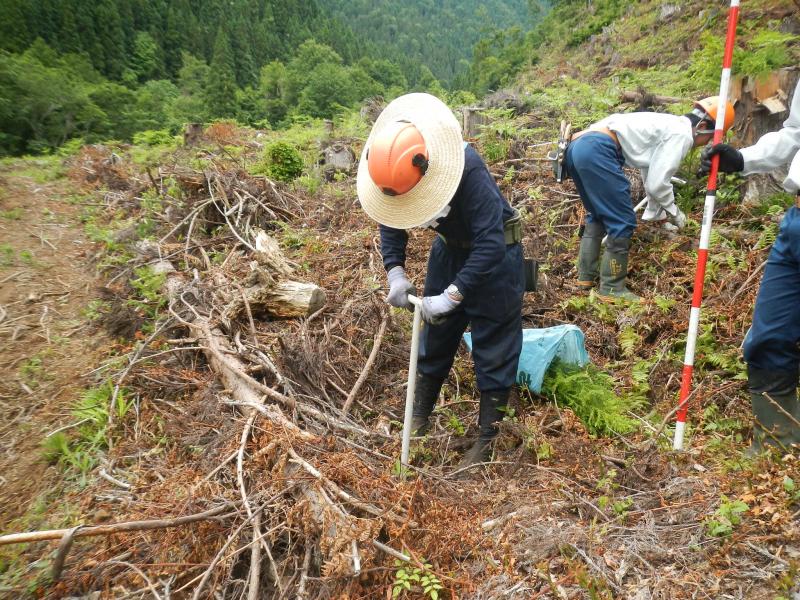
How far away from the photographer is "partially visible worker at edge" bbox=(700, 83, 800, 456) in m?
2.57

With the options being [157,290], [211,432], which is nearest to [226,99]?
[157,290]

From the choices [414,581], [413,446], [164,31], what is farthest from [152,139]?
[164,31]

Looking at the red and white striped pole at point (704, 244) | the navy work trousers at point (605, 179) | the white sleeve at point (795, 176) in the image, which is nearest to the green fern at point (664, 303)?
the navy work trousers at point (605, 179)

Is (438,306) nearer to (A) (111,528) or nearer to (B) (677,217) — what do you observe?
(A) (111,528)

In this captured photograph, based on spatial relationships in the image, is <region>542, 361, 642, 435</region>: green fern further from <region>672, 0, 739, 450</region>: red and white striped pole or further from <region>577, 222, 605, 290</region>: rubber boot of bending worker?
<region>577, 222, 605, 290</region>: rubber boot of bending worker

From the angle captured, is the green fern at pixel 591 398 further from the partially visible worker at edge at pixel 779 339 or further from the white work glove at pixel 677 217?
the white work glove at pixel 677 217

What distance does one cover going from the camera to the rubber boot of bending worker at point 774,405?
2.75 meters

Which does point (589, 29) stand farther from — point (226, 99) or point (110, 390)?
point (110, 390)

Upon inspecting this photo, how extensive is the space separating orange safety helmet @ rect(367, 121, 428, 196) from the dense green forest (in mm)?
14451

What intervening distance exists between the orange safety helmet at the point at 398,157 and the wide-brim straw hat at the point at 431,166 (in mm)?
A: 52

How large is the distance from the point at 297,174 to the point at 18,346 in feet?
17.2

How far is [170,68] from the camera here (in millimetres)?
49594

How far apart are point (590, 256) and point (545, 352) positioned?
5.21 ft

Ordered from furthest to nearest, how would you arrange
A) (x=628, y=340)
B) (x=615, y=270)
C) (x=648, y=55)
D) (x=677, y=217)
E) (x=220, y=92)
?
(x=220, y=92), (x=648, y=55), (x=677, y=217), (x=615, y=270), (x=628, y=340)
